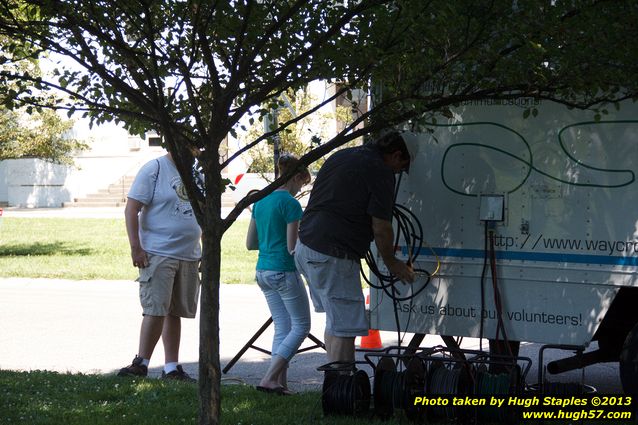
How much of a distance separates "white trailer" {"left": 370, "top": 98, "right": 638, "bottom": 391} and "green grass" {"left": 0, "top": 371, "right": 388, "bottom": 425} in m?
1.06

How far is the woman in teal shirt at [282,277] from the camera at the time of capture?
6828 mm

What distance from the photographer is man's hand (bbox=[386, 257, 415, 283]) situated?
606 centimetres

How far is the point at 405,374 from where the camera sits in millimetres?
5836

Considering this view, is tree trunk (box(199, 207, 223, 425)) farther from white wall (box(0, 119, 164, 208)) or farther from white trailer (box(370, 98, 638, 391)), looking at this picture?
white wall (box(0, 119, 164, 208))

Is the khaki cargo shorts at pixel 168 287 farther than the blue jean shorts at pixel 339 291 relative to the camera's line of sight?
Yes

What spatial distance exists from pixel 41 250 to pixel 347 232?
1533 centimetres

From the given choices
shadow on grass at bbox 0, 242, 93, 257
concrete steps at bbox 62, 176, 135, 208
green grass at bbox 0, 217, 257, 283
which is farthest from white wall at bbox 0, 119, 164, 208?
shadow on grass at bbox 0, 242, 93, 257

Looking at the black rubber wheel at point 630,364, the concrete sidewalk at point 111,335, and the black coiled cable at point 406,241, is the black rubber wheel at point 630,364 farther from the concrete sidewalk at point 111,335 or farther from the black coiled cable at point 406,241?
the concrete sidewalk at point 111,335

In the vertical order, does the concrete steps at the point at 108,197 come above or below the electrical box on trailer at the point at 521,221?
above

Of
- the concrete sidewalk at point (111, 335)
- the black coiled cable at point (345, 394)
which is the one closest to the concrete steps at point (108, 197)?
the concrete sidewalk at point (111, 335)

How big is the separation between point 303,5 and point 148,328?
368cm

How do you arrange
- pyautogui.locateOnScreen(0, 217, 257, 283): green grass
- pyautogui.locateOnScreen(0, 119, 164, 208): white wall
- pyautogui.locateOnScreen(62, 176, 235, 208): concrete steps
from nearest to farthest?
pyautogui.locateOnScreen(0, 217, 257, 283): green grass < pyautogui.locateOnScreen(62, 176, 235, 208): concrete steps < pyautogui.locateOnScreen(0, 119, 164, 208): white wall

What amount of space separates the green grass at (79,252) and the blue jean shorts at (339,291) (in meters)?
8.55

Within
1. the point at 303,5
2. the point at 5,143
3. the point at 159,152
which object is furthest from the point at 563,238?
the point at 159,152
